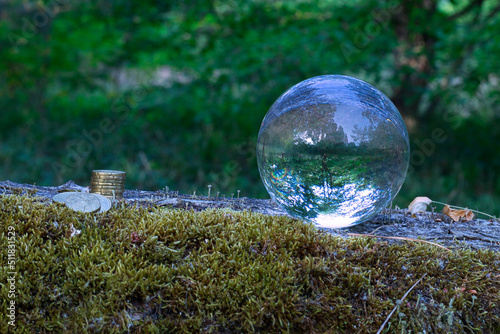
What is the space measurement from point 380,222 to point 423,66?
19.7 feet

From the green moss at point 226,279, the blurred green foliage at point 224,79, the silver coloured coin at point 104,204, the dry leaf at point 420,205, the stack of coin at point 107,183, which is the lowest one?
the green moss at point 226,279

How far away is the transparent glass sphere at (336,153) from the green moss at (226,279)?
0.28m

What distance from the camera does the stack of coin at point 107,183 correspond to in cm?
350
